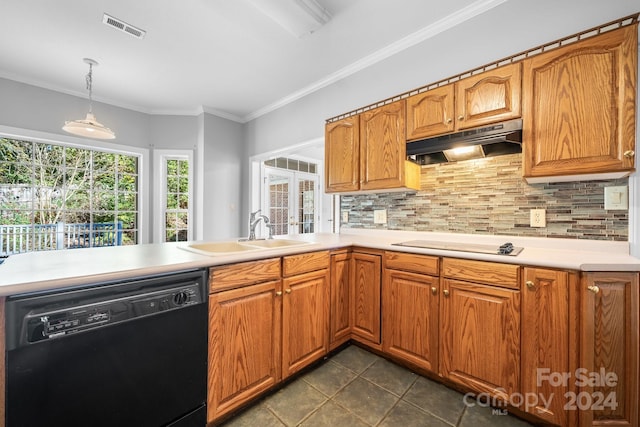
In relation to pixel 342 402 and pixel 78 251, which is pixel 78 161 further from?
pixel 342 402

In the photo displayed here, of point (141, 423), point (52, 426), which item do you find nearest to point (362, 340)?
point (141, 423)

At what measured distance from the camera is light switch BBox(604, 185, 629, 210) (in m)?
1.42

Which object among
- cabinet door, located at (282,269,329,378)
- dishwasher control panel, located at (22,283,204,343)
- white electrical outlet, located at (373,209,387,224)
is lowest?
cabinet door, located at (282,269,329,378)

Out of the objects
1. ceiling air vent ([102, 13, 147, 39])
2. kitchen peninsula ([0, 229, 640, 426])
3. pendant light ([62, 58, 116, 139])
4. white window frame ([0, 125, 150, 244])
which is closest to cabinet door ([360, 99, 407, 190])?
kitchen peninsula ([0, 229, 640, 426])

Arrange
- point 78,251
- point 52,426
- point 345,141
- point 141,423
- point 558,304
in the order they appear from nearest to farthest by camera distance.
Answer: point 52,426
point 141,423
point 558,304
point 78,251
point 345,141

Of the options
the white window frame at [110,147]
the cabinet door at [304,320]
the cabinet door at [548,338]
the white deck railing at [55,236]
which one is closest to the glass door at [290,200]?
the white window frame at [110,147]

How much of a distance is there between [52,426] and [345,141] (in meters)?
2.40

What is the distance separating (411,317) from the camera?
1.75 meters

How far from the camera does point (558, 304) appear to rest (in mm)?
1232

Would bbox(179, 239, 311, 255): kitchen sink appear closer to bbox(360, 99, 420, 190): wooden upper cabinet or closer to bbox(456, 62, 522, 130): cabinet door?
bbox(360, 99, 420, 190): wooden upper cabinet

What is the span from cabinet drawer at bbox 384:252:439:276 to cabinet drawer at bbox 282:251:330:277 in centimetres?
45

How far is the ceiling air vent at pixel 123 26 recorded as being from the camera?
2.08 meters

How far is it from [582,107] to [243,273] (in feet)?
6.53

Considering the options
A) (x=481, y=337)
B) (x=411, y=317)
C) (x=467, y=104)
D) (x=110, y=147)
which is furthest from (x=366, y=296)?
(x=110, y=147)
